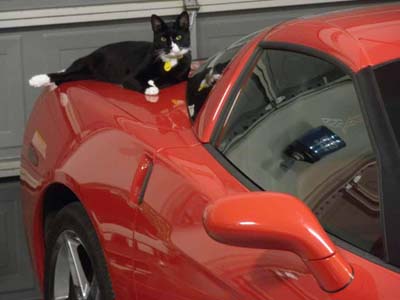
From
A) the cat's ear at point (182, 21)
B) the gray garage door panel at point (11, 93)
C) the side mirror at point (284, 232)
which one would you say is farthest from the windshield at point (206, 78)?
the gray garage door panel at point (11, 93)

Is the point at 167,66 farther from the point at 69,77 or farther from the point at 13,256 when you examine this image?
the point at 13,256

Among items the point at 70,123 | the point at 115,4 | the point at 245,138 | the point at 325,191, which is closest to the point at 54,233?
the point at 70,123

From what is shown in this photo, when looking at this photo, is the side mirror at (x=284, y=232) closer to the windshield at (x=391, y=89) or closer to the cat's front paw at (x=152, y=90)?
the windshield at (x=391, y=89)

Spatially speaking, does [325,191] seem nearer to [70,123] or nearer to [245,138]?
[245,138]

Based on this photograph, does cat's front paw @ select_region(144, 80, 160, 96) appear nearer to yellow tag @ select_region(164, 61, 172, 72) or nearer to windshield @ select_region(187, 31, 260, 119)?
windshield @ select_region(187, 31, 260, 119)

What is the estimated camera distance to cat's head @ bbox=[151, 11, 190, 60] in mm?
3759

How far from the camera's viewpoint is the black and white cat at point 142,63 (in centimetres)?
346

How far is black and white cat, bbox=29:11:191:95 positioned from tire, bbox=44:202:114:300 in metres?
0.60

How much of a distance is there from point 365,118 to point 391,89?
0.12 metres

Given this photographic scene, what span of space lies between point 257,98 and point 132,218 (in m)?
0.55

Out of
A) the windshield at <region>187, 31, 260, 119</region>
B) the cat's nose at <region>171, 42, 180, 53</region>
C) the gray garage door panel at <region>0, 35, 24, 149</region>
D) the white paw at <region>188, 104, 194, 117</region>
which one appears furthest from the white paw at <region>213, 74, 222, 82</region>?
the gray garage door panel at <region>0, 35, 24, 149</region>

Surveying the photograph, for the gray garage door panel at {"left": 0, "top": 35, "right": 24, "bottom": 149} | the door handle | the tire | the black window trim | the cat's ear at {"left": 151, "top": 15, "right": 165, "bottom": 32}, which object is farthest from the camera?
the gray garage door panel at {"left": 0, "top": 35, "right": 24, "bottom": 149}

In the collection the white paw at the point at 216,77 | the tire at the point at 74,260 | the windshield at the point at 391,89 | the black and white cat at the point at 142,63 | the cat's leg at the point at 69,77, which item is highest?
the windshield at the point at 391,89

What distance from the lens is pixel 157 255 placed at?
240 centimetres
